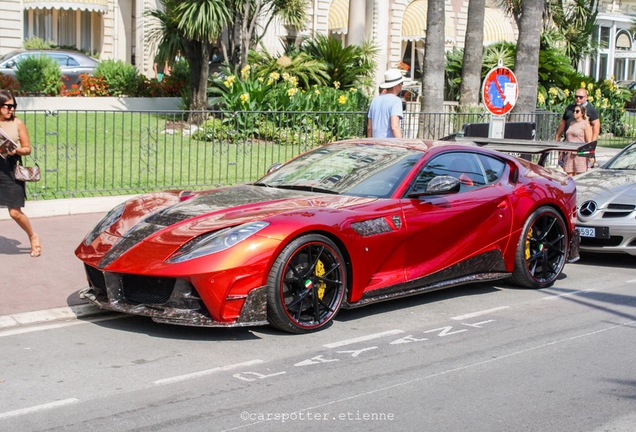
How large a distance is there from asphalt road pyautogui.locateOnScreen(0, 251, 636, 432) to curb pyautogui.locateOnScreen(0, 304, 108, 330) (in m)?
0.14

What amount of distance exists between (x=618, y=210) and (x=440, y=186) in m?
3.61

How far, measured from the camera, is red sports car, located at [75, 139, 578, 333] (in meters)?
6.82

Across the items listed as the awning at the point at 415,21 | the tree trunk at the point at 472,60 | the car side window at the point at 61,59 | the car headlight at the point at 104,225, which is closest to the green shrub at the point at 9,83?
the car side window at the point at 61,59

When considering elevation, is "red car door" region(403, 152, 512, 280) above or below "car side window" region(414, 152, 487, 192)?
below

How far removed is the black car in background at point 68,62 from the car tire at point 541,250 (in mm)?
21846

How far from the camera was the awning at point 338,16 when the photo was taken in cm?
4531

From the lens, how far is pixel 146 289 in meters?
6.97

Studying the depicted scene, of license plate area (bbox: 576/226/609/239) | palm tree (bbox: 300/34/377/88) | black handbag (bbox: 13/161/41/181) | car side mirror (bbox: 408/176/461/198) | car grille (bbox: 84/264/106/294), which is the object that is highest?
palm tree (bbox: 300/34/377/88)

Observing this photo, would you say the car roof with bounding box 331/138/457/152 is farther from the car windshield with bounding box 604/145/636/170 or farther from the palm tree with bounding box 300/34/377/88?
the palm tree with bounding box 300/34/377/88

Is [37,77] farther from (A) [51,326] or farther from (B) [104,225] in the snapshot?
(A) [51,326]

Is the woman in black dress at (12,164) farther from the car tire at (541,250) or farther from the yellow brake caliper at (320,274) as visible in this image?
the car tire at (541,250)

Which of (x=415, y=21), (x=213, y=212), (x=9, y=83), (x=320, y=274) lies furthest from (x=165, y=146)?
(x=415, y=21)

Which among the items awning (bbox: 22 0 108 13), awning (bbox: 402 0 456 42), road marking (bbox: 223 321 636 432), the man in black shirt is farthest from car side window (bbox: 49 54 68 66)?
road marking (bbox: 223 321 636 432)

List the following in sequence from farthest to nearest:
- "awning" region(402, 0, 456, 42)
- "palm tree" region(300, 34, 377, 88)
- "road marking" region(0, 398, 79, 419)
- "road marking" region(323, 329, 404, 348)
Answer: "awning" region(402, 0, 456, 42), "palm tree" region(300, 34, 377, 88), "road marking" region(323, 329, 404, 348), "road marking" region(0, 398, 79, 419)
